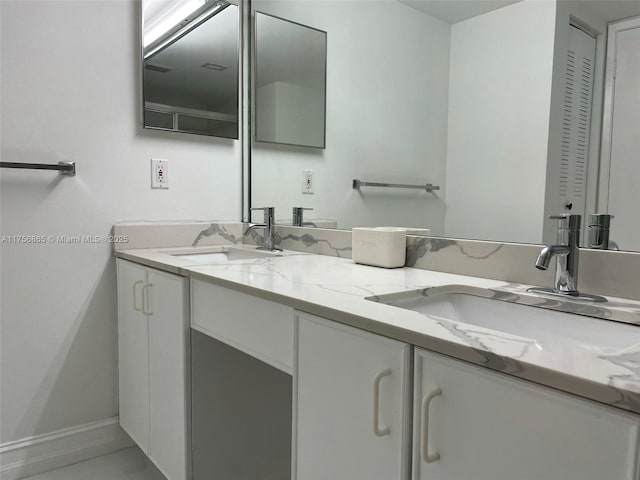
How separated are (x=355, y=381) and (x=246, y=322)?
42 cm

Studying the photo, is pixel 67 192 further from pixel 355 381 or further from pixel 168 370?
pixel 355 381

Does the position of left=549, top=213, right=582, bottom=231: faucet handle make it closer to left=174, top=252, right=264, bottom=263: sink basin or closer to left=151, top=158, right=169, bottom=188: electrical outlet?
left=174, top=252, right=264, bottom=263: sink basin

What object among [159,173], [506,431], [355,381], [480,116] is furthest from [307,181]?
[506,431]

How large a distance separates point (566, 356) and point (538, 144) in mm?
653

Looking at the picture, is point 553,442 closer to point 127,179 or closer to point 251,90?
point 127,179

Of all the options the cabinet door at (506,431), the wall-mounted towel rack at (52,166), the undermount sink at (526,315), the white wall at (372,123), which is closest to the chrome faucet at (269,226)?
the white wall at (372,123)

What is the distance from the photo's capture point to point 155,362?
5.31ft

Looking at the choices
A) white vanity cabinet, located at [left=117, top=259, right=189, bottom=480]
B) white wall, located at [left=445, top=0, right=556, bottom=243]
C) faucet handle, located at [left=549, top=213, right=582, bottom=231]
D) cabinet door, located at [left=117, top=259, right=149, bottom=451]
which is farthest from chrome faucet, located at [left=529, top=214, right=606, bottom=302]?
cabinet door, located at [left=117, top=259, right=149, bottom=451]

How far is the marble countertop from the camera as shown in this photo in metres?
0.56

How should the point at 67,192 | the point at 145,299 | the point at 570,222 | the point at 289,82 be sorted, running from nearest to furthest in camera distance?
the point at 570,222 → the point at 145,299 → the point at 67,192 → the point at 289,82

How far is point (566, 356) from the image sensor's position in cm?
62

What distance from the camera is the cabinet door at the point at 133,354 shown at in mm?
1695

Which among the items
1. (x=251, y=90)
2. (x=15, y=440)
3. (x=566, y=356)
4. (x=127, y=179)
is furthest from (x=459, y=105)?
(x=15, y=440)

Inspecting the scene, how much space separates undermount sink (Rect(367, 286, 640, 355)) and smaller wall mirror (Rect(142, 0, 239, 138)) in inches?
51.9
